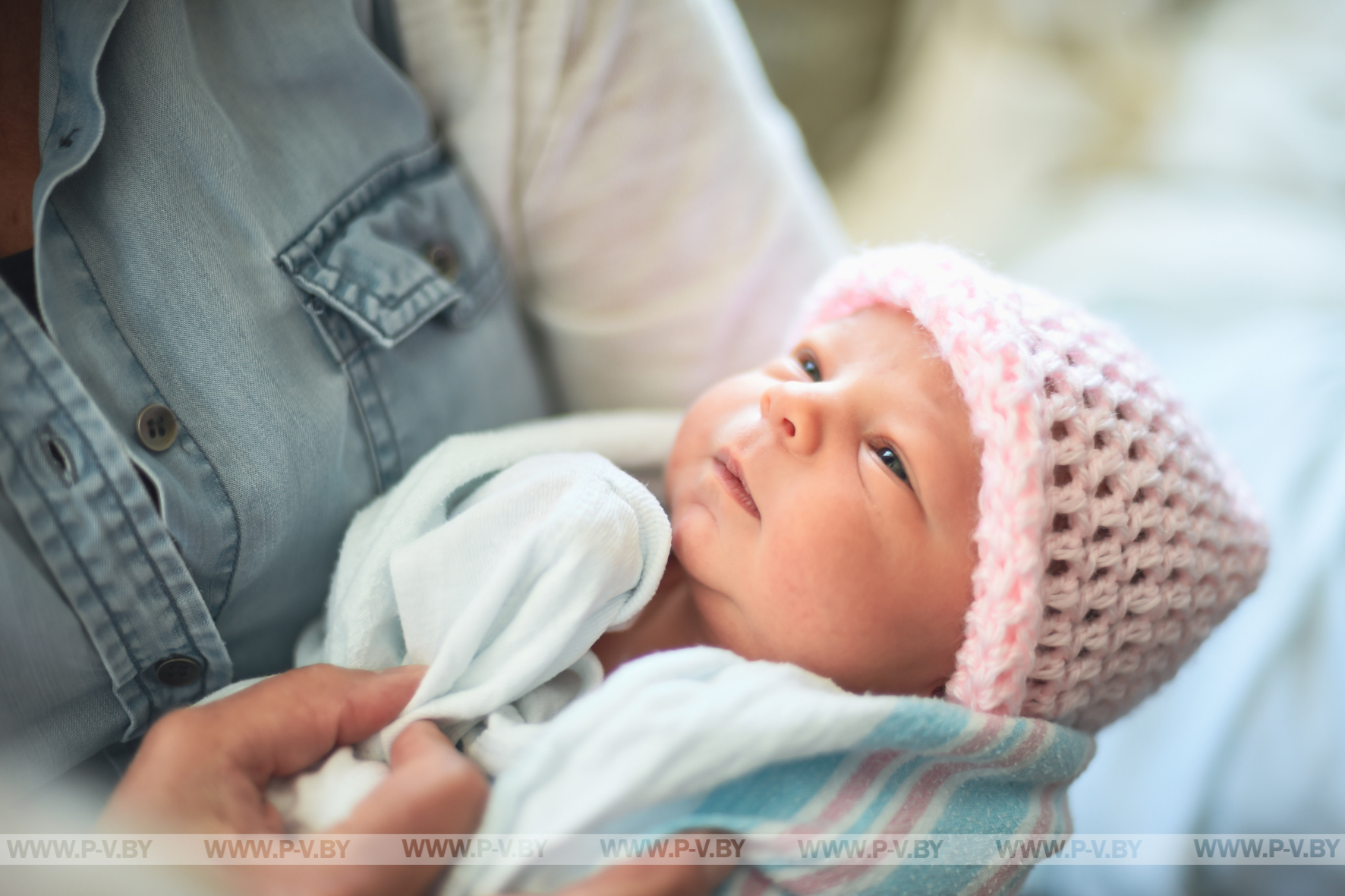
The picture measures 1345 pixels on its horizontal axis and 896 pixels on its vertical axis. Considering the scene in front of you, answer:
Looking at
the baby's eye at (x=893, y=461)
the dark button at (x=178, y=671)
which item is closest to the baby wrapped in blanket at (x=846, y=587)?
the baby's eye at (x=893, y=461)

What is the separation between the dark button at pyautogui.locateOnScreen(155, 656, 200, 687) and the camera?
682 mm

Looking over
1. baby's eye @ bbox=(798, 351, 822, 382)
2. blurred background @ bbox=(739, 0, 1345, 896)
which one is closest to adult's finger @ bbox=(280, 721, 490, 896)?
baby's eye @ bbox=(798, 351, 822, 382)

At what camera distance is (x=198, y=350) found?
27.2 inches

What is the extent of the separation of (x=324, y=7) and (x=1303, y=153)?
146cm

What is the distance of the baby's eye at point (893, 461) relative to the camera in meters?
0.79

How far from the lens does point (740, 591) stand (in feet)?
2.60

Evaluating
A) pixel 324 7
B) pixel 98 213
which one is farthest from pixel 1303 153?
pixel 98 213

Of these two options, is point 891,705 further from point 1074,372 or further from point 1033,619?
point 1074,372

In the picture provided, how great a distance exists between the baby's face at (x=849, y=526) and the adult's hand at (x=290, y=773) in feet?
0.96

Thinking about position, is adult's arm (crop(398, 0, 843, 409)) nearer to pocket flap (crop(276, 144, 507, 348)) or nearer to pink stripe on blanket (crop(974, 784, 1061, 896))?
pocket flap (crop(276, 144, 507, 348))

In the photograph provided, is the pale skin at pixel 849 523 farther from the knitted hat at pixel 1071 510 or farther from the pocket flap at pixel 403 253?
the pocket flap at pixel 403 253

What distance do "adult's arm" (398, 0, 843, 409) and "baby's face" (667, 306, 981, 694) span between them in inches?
10.4

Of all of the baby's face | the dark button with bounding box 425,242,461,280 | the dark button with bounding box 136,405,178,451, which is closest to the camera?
the dark button with bounding box 136,405,178,451

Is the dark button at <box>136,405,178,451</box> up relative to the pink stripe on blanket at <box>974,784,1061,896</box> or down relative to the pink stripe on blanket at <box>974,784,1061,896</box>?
up
